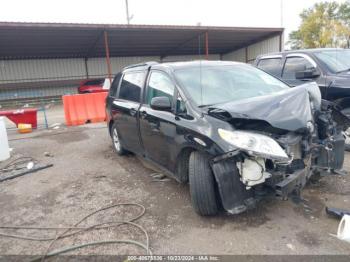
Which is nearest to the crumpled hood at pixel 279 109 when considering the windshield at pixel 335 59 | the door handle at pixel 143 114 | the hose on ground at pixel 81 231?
the door handle at pixel 143 114

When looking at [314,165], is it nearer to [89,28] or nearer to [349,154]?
[349,154]

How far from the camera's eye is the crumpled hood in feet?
9.02

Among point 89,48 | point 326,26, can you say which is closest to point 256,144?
point 89,48

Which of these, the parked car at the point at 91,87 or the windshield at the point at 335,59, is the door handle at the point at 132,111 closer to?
the windshield at the point at 335,59

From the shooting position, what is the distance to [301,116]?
9.44 ft

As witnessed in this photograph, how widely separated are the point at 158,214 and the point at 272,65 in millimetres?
4803

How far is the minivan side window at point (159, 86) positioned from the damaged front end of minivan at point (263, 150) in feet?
2.69

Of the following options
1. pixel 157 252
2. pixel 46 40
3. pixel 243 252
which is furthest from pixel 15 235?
pixel 46 40

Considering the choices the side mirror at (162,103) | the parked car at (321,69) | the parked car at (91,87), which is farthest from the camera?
the parked car at (91,87)

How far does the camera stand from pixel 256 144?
2.61 metres

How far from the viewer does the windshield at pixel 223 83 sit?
11.3 feet

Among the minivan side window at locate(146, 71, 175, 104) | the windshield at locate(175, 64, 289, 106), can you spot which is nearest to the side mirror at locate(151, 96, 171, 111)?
the minivan side window at locate(146, 71, 175, 104)

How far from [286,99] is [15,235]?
11.3 ft

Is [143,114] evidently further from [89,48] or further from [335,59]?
[89,48]
